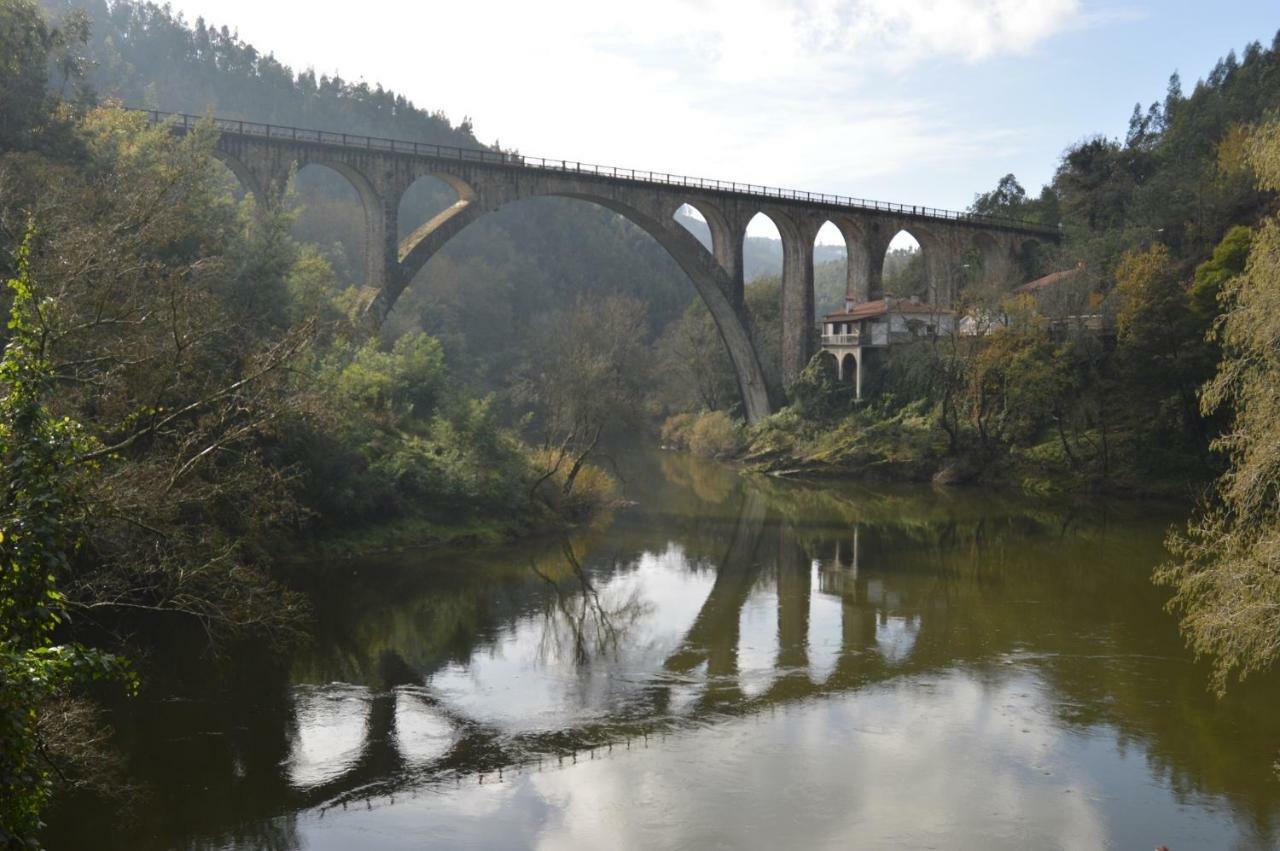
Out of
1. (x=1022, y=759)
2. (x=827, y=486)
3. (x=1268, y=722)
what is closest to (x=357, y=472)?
(x=1022, y=759)

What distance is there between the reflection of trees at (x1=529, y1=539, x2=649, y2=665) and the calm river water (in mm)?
72

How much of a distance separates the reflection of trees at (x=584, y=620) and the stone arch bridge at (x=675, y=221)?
20089mm

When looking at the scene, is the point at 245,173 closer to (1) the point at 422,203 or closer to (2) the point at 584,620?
(2) the point at 584,620

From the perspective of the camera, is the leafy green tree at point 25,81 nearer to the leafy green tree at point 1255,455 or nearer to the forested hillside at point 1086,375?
the leafy green tree at point 1255,455

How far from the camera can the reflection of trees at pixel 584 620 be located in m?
17.9

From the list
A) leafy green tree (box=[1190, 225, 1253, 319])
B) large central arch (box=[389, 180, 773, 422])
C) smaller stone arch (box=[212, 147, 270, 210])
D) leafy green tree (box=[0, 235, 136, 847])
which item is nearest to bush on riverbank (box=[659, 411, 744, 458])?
large central arch (box=[389, 180, 773, 422])

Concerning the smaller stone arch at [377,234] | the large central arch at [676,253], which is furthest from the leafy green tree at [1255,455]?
the large central arch at [676,253]

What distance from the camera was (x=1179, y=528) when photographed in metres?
29.1

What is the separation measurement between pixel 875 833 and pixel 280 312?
18.2 m

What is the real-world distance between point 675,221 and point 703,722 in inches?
1404

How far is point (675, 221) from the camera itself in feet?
156

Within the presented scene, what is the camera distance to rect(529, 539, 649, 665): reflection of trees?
17.9 m

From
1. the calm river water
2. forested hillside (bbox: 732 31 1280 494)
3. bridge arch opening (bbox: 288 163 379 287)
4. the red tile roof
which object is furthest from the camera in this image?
bridge arch opening (bbox: 288 163 379 287)

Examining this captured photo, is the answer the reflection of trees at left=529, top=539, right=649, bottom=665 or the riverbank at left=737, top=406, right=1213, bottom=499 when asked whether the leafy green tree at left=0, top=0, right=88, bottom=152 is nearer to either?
the reflection of trees at left=529, top=539, right=649, bottom=665
